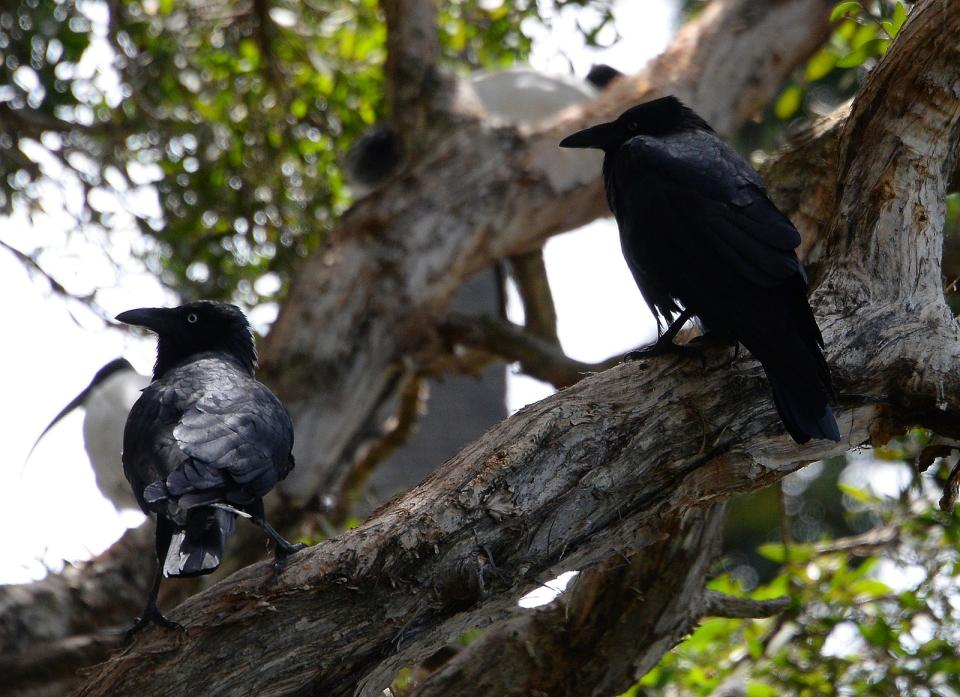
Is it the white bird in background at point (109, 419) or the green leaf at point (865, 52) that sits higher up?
the white bird in background at point (109, 419)

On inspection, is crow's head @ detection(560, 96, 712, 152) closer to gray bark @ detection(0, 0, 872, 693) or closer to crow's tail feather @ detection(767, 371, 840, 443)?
crow's tail feather @ detection(767, 371, 840, 443)

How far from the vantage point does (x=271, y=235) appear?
666 cm

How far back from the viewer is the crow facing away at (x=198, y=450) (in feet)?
8.80

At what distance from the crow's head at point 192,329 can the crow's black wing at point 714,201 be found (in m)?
1.41

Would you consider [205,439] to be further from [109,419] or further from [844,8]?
[109,419]

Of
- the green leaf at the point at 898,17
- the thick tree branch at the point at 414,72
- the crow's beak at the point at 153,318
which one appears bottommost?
the green leaf at the point at 898,17

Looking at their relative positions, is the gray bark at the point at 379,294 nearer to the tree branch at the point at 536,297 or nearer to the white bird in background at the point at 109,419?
the tree branch at the point at 536,297

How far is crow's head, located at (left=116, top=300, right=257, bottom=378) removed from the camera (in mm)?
3809

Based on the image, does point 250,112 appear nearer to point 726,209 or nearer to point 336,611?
point 726,209

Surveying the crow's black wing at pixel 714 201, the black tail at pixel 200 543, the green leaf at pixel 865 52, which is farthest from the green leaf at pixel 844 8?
the black tail at pixel 200 543

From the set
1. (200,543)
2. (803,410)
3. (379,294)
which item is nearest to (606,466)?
(803,410)

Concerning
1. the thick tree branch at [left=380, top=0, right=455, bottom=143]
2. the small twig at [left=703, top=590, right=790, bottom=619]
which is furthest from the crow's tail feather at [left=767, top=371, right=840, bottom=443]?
the thick tree branch at [left=380, top=0, right=455, bottom=143]

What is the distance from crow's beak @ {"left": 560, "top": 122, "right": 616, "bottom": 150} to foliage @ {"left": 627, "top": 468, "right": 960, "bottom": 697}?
170cm

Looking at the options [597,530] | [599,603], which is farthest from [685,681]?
[597,530]
